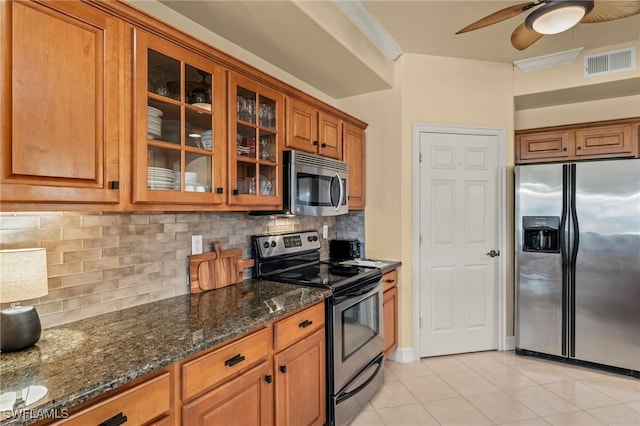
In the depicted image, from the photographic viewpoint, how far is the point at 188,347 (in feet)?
4.01

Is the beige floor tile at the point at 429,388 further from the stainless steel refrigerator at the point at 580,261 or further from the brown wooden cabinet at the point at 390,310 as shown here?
the stainless steel refrigerator at the point at 580,261

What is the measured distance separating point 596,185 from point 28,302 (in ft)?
12.6

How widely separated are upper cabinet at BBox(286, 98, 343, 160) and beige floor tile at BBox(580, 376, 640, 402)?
8.80 feet

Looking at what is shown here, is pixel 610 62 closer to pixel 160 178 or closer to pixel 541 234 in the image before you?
pixel 541 234

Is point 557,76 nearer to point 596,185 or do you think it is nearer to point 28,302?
point 596,185

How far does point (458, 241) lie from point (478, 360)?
1.09 m

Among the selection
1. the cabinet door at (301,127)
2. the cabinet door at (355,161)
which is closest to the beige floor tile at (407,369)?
the cabinet door at (355,161)

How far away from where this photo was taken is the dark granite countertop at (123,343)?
93 cm

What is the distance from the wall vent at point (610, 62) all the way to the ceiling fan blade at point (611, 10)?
1.45 metres

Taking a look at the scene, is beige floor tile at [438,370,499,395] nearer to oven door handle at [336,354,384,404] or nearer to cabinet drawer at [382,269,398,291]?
oven door handle at [336,354,384,404]

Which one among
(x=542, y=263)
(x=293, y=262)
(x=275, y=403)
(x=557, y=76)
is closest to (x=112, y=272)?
(x=275, y=403)

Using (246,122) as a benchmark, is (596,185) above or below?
below

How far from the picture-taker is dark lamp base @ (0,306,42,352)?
115 centimetres

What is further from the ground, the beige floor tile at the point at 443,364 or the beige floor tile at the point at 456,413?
the beige floor tile at the point at 456,413
